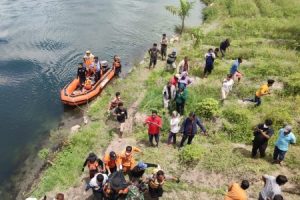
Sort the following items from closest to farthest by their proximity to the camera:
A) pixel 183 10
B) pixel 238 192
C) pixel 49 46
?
pixel 238 192 < pixel 49 46 < pixel 183 10

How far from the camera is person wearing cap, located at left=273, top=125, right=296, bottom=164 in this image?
1123 centimetres

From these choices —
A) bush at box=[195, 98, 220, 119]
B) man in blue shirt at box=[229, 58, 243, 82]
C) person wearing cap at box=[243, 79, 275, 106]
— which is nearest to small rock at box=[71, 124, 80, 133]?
bush at box=[195, 98, 220, 119]

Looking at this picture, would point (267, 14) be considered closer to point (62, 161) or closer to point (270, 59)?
point (270, 59)

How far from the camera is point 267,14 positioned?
30188 millimetres

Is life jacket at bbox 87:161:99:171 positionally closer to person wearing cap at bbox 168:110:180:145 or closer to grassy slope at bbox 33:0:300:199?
grassy slope at bbox 33:0:300:199

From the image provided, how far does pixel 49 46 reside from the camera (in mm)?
A: 25438

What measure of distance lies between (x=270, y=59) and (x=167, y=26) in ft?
40.5

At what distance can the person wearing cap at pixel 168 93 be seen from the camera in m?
15.7

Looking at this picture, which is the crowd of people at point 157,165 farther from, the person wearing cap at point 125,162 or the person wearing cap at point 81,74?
the person wearing cap at point 81,74

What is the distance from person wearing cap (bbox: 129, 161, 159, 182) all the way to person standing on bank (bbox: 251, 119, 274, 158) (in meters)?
3.69

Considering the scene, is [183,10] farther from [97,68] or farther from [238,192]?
[238,192]

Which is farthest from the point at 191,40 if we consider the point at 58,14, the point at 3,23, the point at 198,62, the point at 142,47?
the point at 3,23

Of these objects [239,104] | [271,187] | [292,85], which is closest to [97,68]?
[239,104]

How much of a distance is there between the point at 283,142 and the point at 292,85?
662 centimetres
